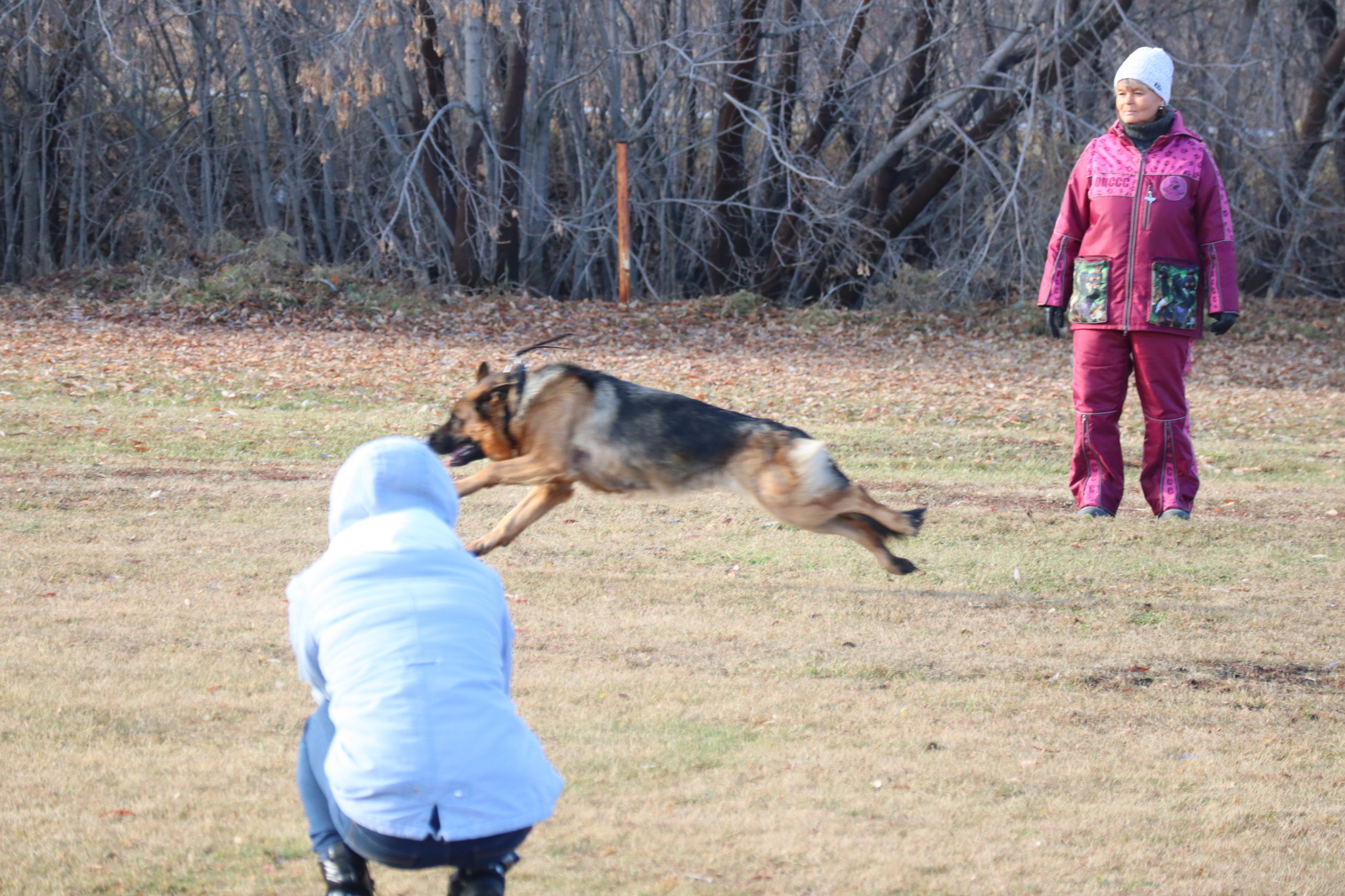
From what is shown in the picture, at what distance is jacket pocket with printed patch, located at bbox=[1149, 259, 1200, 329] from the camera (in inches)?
275

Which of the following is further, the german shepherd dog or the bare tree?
the bare tree

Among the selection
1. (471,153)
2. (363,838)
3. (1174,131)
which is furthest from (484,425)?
(471,153)

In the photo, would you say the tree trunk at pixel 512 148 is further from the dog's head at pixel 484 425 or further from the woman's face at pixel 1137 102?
the dog's head at pixel 484 425

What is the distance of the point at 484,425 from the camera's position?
20.0 ft

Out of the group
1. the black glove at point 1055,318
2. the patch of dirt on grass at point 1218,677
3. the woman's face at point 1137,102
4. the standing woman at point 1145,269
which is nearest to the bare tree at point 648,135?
the black glove at point 1055,318

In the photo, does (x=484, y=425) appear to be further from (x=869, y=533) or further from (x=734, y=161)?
(x=734, y=161)

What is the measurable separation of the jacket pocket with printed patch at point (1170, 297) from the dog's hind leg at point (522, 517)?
11.4 ft

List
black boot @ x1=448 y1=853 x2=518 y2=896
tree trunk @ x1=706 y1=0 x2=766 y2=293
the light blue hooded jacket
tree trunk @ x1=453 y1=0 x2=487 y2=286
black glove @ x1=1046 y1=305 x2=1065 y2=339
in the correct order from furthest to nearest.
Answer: tree trunk @ x1=706 y1=0 x2=766 y2=293 → tree trunk @ x1=453 y1=0 x2=487 y2=286 → black glove @ x1=1046 y1=305 x2=1065 y2=339 → black boot @ x1=448 y1=853 x2=518 y2=896 → the light blue hooded jacket

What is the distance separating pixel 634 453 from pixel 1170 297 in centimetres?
326

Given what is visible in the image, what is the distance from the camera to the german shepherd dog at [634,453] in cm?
583

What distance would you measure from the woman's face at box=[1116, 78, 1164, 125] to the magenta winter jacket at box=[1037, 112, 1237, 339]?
0.45 ft

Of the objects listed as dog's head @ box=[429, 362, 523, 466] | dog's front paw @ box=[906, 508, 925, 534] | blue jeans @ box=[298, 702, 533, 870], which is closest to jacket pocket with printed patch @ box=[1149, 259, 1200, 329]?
dog's front paw @ box=[906, 508, 925, 534]

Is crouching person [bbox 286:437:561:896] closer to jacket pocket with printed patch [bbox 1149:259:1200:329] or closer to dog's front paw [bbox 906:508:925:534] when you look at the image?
dog's front paw [bbox 906:508:925:534]

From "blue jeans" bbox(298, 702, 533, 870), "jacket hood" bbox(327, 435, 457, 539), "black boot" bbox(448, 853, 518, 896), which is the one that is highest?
"jacket hood" bbox(327, 435, 457, 539)
